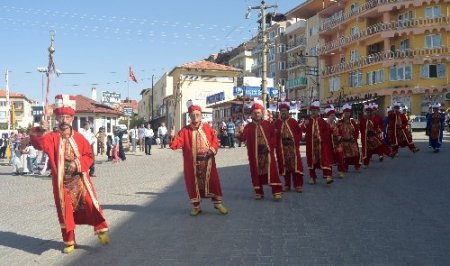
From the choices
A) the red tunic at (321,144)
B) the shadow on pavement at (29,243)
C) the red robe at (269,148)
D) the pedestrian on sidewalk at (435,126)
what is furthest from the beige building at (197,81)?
the shadow on pavement at (29,243)

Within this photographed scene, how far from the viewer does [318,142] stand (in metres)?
11.8

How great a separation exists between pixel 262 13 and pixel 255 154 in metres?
25.1

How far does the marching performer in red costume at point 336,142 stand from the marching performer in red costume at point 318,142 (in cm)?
111

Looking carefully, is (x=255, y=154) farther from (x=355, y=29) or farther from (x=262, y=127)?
(x=355, y=29)

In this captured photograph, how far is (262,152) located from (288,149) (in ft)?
4.21

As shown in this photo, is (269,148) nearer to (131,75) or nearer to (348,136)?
(348,136)

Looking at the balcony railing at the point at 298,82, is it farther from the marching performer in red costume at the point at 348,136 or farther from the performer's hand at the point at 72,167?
the performer's hand at the point at 72,167

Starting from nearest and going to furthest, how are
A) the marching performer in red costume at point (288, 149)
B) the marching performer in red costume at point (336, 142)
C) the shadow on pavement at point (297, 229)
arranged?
the shadow on pavement at point (297, 229) < the marching performer in red costume at point (288, 149) < the marching performer in red costume at point (336, 142)

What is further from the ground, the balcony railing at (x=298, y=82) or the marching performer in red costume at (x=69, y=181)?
the balcony railing at (x=298, y=82)

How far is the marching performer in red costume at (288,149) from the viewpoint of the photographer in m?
10.7

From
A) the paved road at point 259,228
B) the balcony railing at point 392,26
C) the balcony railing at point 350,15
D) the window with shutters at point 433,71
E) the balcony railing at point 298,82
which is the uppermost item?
the balcony railing at point 350,15

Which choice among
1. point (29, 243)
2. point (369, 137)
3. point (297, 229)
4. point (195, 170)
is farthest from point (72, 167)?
point (369, 137)

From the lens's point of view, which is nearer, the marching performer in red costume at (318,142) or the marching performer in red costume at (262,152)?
Result: the marching performer in red costume at (262,152)

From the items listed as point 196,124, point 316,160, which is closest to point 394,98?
point 316,160
